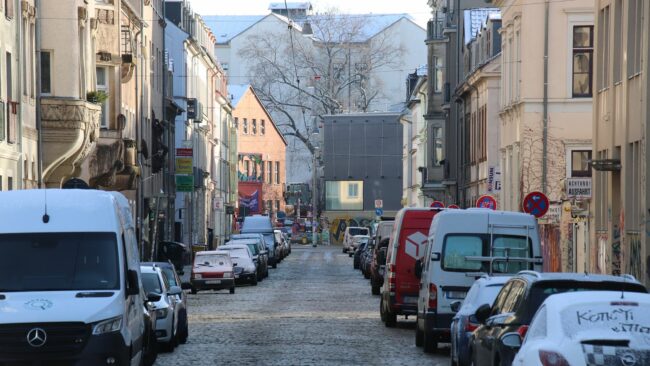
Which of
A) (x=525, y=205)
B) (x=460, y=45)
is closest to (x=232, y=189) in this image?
(x=460, y=45)

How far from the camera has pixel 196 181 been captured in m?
80.9

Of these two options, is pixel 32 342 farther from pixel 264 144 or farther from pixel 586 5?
pixel 264 144

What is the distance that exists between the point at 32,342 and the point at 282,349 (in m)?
7.77

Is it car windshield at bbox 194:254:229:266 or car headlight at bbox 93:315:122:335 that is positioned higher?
car headlight at bbox 93:315:122:335

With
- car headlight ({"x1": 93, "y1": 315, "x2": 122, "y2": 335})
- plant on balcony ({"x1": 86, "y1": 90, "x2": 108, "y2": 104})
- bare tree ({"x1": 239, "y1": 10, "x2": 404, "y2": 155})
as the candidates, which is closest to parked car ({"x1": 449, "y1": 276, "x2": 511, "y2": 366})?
car headlight ({"x1": 93, "y1": 315, "x2": 122, "y2": 335})

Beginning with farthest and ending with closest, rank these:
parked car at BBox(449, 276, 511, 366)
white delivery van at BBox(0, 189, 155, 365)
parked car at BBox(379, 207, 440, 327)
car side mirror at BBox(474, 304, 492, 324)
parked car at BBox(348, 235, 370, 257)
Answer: parked car at BBox(348, 235, 370, 257)
parked car at BBox(379, 207, 440, 327)
parked car at BBox(449, 276, 511, 366)
white delivery van at BBox(0, 189, 155, 365)
car side mirror at BBox(474, 304, 492, 324)

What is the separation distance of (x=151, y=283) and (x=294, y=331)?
13.6 ft

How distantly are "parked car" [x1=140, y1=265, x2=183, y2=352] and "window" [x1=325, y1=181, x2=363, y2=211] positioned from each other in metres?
89.6

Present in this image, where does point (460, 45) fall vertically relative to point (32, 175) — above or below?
above

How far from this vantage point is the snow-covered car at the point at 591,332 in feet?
35.1

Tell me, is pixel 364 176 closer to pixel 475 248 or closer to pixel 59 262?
pixel 475 248

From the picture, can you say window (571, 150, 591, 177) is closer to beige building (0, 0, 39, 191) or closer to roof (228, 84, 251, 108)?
beige building (0, 0, 39, 191)

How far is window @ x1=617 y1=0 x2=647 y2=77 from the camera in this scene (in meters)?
30.9

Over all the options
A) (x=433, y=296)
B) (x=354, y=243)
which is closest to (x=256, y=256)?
(x=354, y=243)
